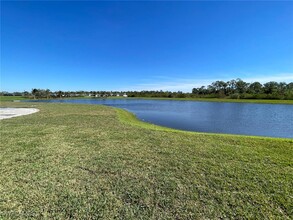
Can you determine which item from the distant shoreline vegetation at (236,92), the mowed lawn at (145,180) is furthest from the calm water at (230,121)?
the distant shoreline vegetation at (236,92)

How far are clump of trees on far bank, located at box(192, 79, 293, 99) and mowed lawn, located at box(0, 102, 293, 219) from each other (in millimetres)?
76651

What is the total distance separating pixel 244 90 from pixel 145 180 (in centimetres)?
9744

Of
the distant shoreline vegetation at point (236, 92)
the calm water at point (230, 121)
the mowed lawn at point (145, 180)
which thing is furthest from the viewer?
the distant shoreline vegetation at point (236, 92)

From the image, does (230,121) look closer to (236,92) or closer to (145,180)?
(145,180)

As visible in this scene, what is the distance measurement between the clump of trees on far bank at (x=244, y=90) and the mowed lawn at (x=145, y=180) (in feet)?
251

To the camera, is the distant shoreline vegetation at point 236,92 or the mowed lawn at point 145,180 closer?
the mowed lawn at point 145,180

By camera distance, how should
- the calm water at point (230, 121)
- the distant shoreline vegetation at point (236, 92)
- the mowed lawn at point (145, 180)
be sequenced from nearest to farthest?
the mowed lawn at point (145, 180)
the calm water at point (230, 121)
the distant shoreline vegetation at point (236, 92)

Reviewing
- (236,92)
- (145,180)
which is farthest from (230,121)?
(236,92)

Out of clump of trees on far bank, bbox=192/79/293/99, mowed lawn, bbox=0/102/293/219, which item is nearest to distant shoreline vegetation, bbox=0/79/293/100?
clump of trees on far bank, bbox=192/79/293/99

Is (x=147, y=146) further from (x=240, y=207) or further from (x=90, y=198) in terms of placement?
(x=240, y=207)

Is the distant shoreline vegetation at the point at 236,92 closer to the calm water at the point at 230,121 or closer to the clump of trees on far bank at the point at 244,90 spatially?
the clump of trees on far bank at the point at 244,90

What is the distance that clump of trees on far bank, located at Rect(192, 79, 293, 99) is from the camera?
71938 mm

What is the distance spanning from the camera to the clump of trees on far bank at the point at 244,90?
71.9 meters

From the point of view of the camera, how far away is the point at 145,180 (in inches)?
152
